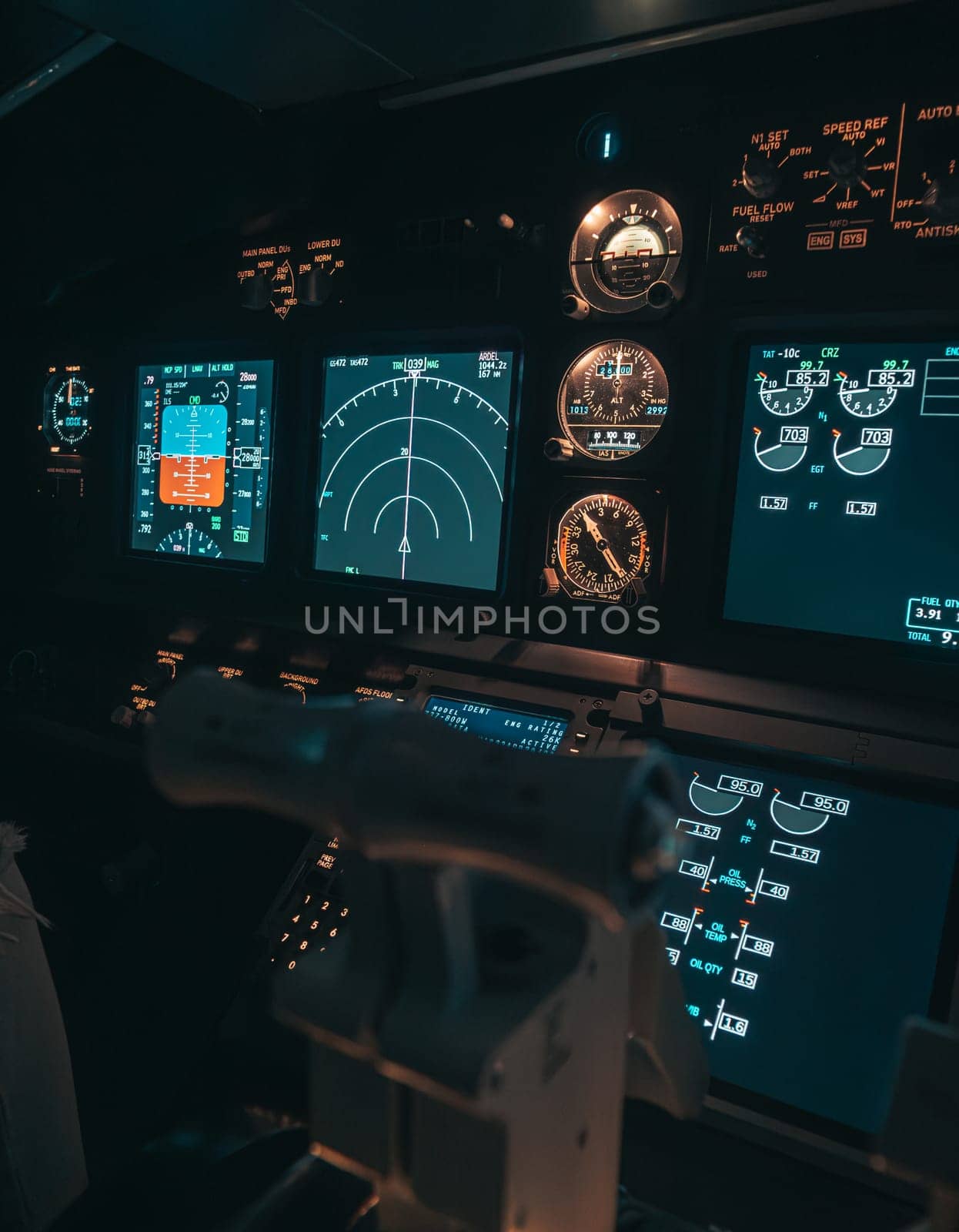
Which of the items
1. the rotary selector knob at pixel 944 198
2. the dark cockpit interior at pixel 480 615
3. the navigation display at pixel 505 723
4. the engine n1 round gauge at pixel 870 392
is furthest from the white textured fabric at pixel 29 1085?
the rotary selector knob at pixel 944 198

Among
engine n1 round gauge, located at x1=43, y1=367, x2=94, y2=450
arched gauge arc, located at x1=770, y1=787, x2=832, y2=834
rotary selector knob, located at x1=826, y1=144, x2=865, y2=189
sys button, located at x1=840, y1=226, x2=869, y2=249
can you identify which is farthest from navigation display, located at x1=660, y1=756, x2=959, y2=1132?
engine n1 round gauge, located at x1=43, y1=367, x2=94, y2=450

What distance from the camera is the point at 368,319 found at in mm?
2377

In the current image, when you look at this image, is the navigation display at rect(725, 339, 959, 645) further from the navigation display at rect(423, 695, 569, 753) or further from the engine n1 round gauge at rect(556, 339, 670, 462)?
the navigation display at rect(423, 695, 569, 753)

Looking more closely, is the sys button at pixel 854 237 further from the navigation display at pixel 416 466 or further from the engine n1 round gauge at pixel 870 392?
Result: the navigation display at pixel 416 466

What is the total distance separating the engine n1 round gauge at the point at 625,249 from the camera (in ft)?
6.43

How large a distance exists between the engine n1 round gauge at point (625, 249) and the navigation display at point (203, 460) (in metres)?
0.95

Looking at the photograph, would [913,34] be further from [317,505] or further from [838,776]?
[317,505]

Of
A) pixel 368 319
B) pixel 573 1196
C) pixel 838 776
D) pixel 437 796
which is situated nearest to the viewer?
pixel 437 796

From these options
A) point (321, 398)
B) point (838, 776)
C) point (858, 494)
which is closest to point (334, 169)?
point (321, 398)

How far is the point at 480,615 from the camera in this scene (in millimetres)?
2209

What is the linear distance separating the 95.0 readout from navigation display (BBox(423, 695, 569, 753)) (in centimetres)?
66

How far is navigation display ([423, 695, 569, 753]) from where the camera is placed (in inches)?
75.9

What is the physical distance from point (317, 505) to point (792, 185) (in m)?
1.33

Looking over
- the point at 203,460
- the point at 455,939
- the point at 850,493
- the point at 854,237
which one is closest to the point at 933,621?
the point at 850,493
